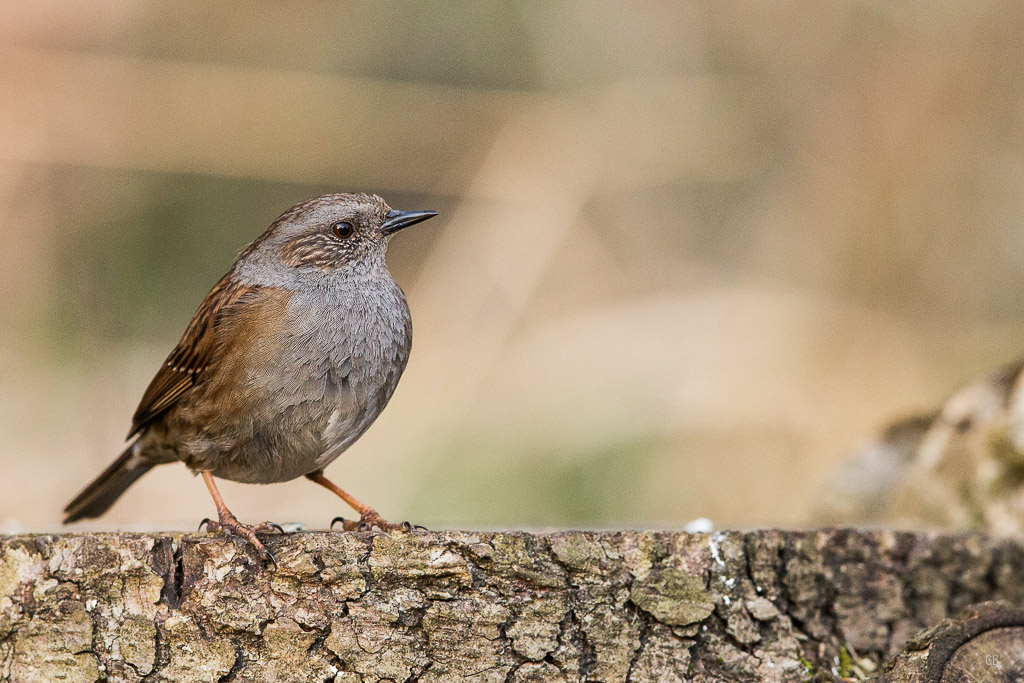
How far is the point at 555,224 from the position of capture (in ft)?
21.3

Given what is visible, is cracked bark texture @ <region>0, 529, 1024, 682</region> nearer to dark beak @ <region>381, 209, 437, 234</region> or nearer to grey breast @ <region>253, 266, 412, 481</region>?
grey breast @ <region>253, 266, 412, 481</region>

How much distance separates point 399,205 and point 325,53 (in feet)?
4.54

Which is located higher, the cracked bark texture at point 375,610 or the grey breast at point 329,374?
the grey breast at point 329,374

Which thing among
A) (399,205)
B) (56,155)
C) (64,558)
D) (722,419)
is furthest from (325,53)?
(64,558)

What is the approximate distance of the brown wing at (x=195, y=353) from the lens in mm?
3350

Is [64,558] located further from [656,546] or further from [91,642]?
[656,546]

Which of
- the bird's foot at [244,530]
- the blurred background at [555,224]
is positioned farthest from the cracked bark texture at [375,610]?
the blurred background at [555,224]

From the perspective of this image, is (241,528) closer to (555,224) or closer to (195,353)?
(195,353)

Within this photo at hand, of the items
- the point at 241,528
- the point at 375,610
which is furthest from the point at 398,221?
the point at 375,610

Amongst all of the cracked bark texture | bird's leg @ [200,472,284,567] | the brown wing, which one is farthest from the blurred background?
the cracked bark texture

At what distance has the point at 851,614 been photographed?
278 centimetres

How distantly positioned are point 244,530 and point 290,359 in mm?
764

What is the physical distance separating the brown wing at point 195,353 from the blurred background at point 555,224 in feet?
7.61

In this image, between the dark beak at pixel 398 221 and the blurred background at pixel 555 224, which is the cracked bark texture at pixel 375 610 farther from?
the blurred background at pixel 555 224
